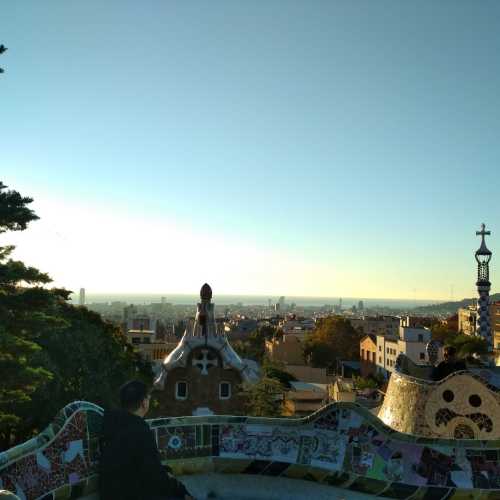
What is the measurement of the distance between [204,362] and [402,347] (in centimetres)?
2452

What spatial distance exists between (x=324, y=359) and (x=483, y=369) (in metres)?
34.1

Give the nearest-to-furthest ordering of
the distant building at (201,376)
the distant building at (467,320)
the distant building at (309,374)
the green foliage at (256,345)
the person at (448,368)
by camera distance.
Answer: the person at (448,368)
the distant building at (201,376)
the distant building at (309,374)
the green foliage at (256,345)
the distant building at (467,320)

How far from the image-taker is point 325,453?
6191mm

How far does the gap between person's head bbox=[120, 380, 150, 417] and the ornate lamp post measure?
14.5 metres

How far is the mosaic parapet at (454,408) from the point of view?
899 centimetres

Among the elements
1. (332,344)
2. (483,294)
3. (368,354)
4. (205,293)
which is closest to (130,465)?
(205,293)

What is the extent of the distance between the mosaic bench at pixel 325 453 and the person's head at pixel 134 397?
1.52 feet

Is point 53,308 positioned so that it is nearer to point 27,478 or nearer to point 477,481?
point 27,478

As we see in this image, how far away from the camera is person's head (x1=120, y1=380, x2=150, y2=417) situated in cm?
487

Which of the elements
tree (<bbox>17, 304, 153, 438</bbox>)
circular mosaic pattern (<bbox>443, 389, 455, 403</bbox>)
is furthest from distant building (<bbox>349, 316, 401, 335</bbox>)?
circular mosaic pattern (<bbox>443, 389, 455, 403</bbox>)

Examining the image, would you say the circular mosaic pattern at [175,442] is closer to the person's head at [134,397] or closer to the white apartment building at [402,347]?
the person's head at [134,397]

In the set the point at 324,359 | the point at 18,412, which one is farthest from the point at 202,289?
the point at 324,359

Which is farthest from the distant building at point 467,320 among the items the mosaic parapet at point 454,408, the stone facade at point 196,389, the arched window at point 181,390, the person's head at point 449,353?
the mosaic parapet at point 454,408

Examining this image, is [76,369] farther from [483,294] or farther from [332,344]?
[332,344]
